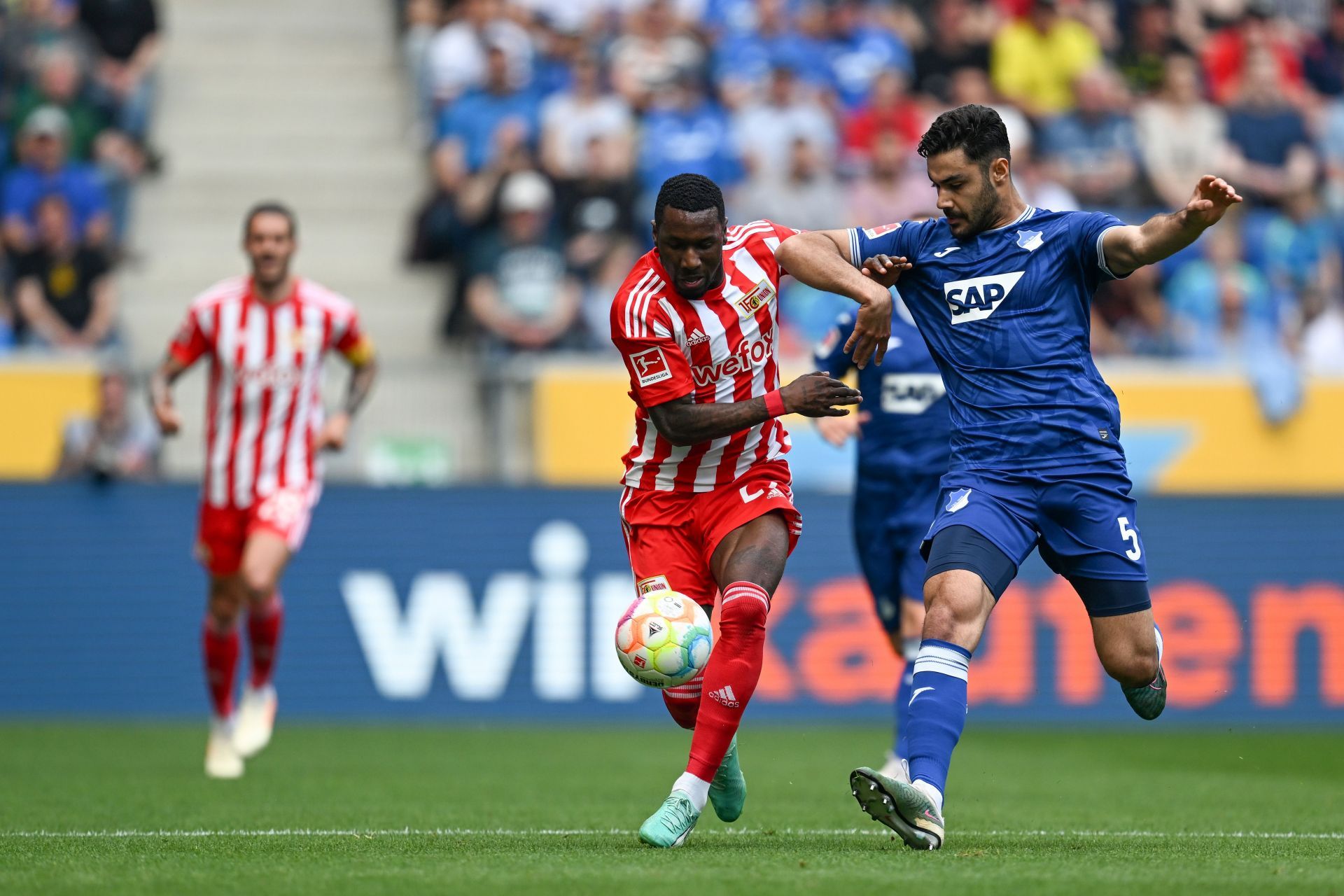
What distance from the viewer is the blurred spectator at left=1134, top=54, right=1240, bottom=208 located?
17969mm

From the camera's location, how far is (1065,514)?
663 cm

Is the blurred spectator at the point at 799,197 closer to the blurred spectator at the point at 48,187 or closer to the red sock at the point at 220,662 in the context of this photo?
the blurred spectator at the point at 48,187

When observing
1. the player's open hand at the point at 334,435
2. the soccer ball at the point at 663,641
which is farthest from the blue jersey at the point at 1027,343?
the player's open hand at the point at 334,435

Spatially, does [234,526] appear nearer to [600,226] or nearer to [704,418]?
[704,418]

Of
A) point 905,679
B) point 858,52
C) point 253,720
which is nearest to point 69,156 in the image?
point 858,52

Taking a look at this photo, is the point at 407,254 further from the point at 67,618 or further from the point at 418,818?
the point at 418,818

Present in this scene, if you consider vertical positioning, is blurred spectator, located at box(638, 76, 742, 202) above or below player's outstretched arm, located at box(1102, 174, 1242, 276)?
above

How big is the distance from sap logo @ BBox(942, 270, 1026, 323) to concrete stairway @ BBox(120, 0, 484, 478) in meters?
8.64

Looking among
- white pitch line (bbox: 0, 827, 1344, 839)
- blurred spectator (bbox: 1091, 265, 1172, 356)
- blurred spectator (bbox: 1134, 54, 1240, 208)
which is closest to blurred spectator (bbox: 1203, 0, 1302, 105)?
blurred spectator (bbox: 1134, 54, 1240, 208)

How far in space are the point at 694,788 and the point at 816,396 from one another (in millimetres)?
1442

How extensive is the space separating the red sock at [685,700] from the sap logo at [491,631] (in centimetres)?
660

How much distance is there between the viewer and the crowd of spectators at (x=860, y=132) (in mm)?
16406

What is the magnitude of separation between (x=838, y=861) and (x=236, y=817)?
2869mm

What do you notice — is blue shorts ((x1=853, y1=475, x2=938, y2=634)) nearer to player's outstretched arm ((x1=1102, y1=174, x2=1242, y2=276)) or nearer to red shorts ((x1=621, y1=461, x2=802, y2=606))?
red shorts ((x1=621, y1=461, x2=802, y2=606))
